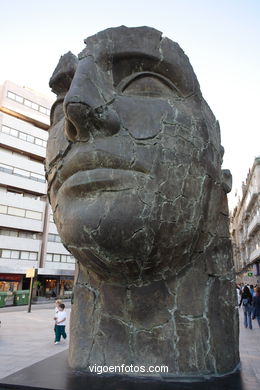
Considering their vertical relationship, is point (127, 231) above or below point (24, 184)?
below

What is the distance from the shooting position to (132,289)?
2.51m

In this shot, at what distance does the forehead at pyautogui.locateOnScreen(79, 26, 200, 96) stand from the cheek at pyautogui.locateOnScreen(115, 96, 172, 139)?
12.0 inches

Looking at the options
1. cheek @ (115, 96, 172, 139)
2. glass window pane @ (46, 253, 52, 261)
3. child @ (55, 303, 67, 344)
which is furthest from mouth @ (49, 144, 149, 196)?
glass window pane @ (46, 253, 52, 261)

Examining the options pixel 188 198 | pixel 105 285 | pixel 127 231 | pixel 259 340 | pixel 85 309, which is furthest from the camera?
pixel 259 340

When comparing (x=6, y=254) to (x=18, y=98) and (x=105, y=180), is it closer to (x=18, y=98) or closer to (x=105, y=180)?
(x=18, y=98)

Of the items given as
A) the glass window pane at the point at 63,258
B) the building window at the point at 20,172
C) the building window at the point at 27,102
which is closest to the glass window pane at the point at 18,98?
the building window at the point at 27,102

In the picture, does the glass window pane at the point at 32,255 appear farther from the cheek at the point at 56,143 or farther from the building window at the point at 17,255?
the cheek at the point at 56,143

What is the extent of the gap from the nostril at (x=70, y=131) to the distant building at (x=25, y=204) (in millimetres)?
25809

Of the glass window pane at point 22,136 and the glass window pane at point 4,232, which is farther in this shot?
the glass window pane at point 22,136

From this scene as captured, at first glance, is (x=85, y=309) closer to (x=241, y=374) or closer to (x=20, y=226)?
(x=241, y=374)

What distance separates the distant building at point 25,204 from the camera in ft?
88.6

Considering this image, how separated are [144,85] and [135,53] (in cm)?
26

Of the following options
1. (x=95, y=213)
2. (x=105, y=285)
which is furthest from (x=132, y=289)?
(x=95, y=213)

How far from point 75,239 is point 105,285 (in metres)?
0.58
